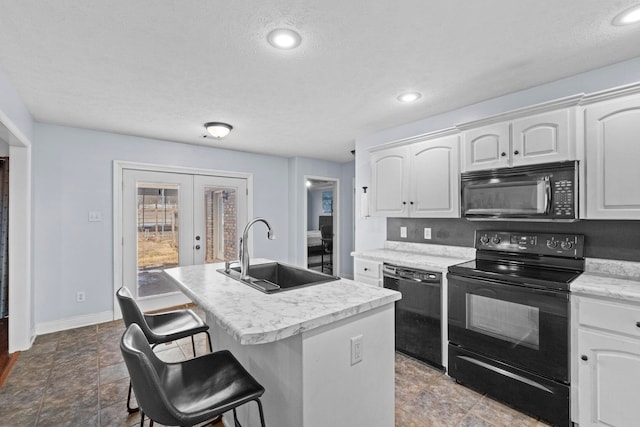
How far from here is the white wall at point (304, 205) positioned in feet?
17.8

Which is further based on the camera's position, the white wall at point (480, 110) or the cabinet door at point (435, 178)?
the cabinet door at point (435, 178)

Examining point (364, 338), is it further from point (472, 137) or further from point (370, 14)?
point (472, 137)

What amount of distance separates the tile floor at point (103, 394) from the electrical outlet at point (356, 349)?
942mm

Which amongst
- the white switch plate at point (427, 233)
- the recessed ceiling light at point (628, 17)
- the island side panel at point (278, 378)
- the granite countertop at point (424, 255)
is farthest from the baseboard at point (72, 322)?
the recessed ceiling light at point (628, 17)

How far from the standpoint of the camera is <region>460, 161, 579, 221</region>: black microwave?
6.81ft

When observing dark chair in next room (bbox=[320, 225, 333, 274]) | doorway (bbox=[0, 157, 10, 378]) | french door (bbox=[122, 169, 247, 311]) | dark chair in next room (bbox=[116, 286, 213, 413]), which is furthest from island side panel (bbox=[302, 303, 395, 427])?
dark chair in next room (bbox=[320, 225, 333, 274])

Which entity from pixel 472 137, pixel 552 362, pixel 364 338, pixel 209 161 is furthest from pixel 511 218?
pixel 209 161

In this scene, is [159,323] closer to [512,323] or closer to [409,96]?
[512,323]

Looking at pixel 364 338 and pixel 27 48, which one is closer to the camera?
pixel 364 338

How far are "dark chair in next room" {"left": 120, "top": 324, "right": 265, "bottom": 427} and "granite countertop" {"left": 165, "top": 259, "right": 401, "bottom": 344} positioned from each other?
25 centimetres

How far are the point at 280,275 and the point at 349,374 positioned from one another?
3.83 ft

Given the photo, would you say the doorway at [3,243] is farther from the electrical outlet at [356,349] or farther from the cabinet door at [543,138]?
the cabinet door at [543,138]

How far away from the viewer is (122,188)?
3904mm

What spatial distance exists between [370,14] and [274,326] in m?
1.62
